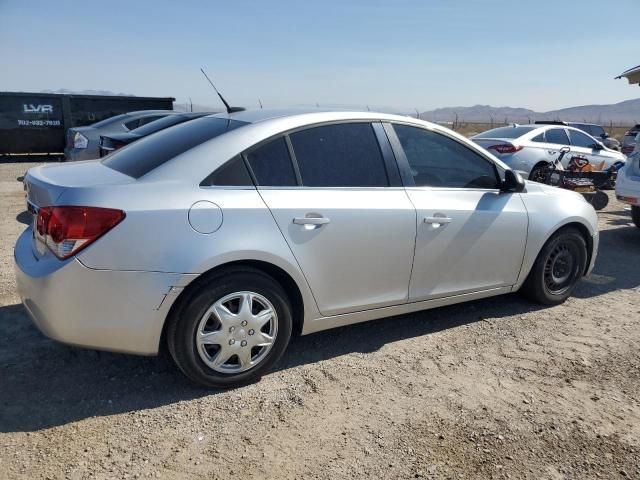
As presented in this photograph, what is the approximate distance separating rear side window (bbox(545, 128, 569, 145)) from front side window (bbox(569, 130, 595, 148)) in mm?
293

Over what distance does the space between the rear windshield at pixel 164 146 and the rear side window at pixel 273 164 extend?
284 mm

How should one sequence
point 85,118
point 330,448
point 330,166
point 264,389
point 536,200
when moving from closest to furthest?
point 330,448
point 264,389
point 330,166
point 536,200
point 85,118

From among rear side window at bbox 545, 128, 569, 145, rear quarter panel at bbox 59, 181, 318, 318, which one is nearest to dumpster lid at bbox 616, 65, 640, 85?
rear side window at bbox 545, 128, 569, 145

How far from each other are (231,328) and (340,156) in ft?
4.27

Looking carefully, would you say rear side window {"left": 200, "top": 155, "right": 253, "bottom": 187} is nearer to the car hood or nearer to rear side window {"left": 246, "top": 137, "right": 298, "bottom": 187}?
rear side window {"left": 246, "top": 137, "right": 298, "bottom": 187}

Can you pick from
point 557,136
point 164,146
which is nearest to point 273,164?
point 164,146

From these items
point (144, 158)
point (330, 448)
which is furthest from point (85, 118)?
point (330, 448)

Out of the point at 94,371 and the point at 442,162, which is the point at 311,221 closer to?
the point at 442,162

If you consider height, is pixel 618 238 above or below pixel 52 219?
below

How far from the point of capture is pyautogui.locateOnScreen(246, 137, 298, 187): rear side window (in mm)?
3217

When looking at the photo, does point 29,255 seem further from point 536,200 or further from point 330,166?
point 536,200

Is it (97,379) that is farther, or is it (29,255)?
(97,379)

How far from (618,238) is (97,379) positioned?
279 inches

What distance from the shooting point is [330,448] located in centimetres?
271
